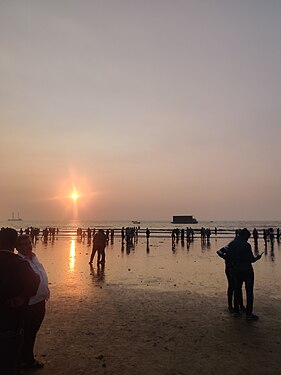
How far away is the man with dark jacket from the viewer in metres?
4.04

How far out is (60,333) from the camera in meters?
7.84

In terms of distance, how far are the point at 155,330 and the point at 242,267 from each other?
2.82m

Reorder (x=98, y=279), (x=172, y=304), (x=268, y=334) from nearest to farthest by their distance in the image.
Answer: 1. (x=268, y=334)
2. (x=172, y=304)
3. (x=98, y=279)

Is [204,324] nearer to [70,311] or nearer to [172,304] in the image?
[172,304]

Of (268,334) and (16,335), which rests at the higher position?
(16,335)

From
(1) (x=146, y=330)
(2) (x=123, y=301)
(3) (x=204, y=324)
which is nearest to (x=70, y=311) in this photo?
(2) (x=123, y=301)

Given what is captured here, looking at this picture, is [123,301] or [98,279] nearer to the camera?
[123,301]

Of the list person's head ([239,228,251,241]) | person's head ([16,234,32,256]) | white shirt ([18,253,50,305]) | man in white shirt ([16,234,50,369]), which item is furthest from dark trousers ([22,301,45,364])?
person's head ([239,228,251,241])

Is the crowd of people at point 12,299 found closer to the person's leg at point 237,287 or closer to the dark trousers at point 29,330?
the dark trousers at point 29,330

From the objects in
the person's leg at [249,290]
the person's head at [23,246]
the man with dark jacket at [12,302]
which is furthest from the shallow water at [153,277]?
the man with dark jacket at [12,302]

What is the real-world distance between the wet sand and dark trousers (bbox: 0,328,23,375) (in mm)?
1944

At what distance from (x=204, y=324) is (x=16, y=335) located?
544cm

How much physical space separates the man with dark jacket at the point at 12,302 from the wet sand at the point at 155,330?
2004 millimetres

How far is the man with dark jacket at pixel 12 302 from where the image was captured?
4.04m
